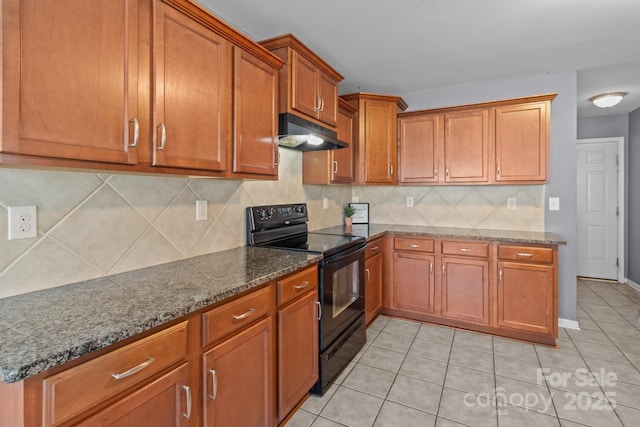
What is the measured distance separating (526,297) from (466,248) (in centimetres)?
61

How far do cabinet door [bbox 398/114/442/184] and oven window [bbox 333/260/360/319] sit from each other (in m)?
1.41

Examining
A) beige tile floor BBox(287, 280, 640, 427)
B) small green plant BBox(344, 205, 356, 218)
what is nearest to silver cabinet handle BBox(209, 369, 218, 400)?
beige tile floor BBox(287, 280, 640, 427)

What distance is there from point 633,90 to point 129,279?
16.9 feet

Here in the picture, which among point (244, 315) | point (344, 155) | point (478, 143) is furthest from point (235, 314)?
point (478, 143)

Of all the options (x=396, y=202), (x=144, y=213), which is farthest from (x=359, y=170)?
(x=144, y=213)

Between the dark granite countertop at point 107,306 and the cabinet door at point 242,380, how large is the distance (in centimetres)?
23

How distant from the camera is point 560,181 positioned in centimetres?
308

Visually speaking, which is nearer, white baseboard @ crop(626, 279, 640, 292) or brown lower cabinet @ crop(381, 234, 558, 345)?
brown lower cabinet @ crop(381, 234, 558, 345)

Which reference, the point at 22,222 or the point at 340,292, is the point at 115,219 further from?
the point at 340,292

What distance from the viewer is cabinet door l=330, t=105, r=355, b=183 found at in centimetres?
303

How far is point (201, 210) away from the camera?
1943mm

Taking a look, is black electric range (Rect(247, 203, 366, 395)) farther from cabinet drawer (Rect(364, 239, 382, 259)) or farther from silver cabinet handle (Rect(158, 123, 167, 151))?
silver cabinet handle (Rect(158, 123, 167, 151))

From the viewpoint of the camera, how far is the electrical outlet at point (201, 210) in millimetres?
1917

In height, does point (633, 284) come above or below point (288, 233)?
below
